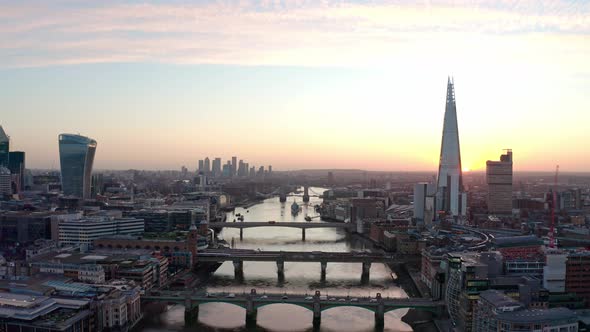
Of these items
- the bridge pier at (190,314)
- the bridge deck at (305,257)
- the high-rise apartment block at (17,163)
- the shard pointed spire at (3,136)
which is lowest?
the bridge pier at (190,314)

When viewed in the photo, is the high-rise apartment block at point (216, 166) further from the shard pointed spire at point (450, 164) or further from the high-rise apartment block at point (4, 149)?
the shard pointed spire at point (450, 164)

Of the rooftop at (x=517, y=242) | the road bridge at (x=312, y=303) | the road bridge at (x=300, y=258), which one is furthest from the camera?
the road bridge at (x=300, y=258)

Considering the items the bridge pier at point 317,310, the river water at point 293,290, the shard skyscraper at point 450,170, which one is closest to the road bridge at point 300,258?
the river water at point 293,290

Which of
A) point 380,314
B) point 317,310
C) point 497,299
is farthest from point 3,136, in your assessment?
point 497,299

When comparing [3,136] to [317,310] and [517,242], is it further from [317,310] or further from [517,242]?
[517,242]

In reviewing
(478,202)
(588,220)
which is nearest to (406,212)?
(478,202)

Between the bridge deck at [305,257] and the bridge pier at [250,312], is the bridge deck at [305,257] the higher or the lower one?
the higher one
